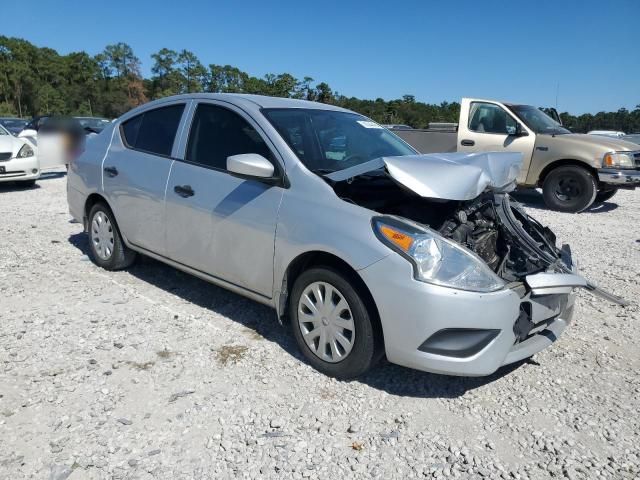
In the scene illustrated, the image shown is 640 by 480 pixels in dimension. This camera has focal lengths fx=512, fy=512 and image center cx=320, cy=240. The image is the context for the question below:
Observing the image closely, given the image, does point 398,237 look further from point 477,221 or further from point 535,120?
point 535,120

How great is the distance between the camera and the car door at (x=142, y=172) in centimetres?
425

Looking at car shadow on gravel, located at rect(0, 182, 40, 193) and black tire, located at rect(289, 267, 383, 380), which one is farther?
car shadow on gravel, located at rect(0, 182, 40, 193)

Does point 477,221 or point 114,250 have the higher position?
point 477,221

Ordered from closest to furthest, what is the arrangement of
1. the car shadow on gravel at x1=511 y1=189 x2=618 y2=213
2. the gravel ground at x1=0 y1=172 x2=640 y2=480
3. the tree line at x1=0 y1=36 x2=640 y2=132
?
1. the gravel ground at x1=0 y1=172 x2=640 y2=480
2. the car shadow on gravel at x1=511 y1=189 x2=618 y2=213
3. the tree line at x1=0 y1=36 x2=640 y2=132

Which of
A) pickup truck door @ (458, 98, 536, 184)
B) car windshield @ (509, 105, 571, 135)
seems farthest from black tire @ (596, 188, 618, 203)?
pickup truck door @ (458, 98, 536, 184)

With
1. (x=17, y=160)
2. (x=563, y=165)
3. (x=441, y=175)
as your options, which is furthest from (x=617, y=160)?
(x=17, y=160)

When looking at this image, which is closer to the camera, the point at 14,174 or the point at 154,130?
the point at 154,130

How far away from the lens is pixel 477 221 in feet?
10.9

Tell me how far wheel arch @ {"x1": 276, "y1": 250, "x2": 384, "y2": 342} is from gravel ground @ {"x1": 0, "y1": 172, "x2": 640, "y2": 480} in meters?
0.40

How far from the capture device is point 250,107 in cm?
380

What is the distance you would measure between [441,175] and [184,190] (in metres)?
2.01

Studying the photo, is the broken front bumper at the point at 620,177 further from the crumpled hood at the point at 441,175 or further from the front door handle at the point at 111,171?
the front door handle at the point at 111,171

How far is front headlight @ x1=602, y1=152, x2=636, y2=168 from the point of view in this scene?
8750 millimetres

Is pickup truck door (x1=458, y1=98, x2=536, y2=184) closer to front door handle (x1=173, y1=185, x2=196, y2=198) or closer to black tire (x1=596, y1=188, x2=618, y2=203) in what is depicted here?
black tire (x1=596, y1=188, x2=618, y2=203)
